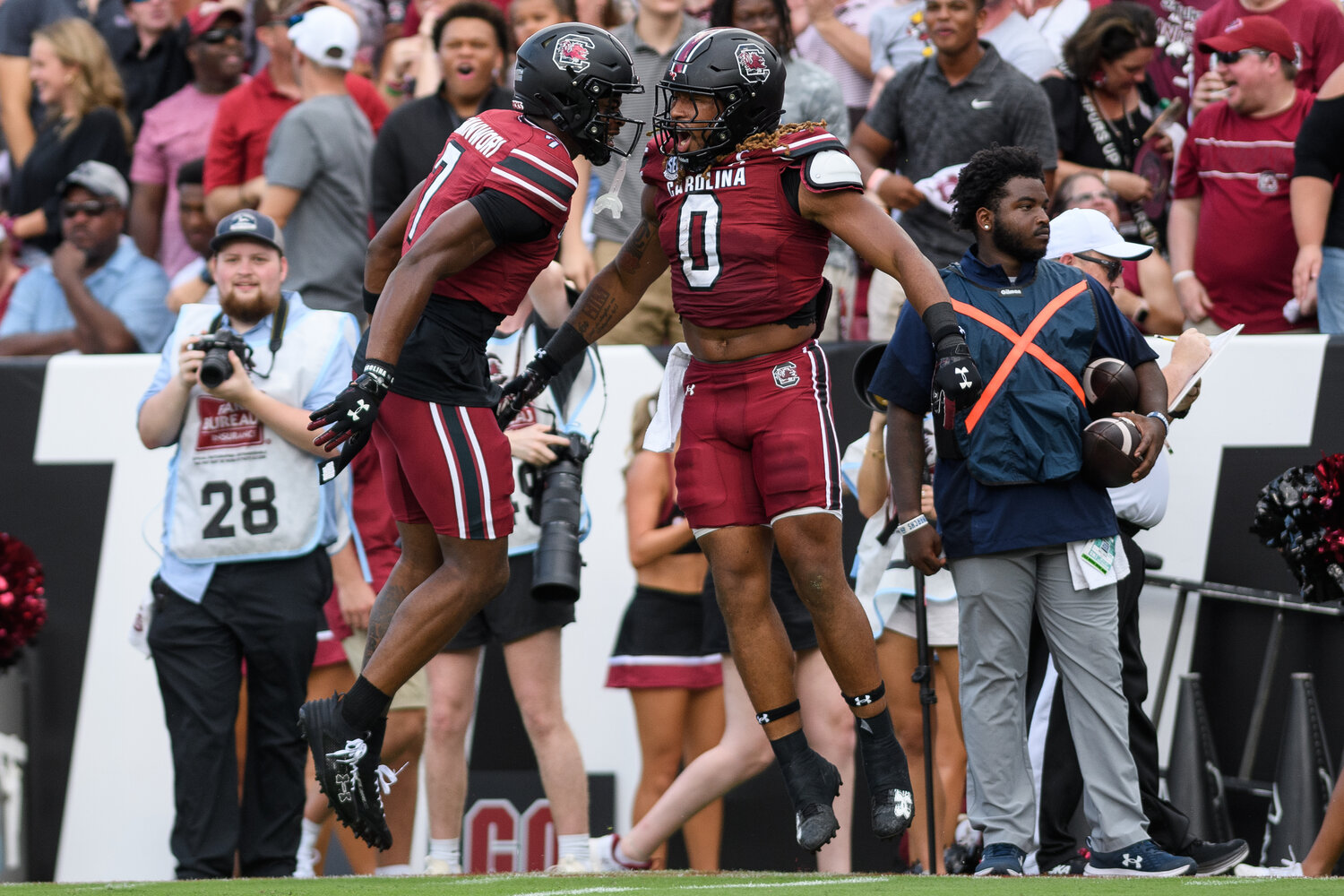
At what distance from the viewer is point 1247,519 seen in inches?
289

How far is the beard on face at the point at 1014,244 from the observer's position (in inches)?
231

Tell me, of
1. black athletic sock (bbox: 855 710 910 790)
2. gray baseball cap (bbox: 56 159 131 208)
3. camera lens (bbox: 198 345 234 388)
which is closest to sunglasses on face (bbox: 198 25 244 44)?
gray baseball cap (bbox: 56 159 131 208)

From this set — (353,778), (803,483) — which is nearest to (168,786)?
(353,778)

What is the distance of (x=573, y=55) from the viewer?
5.37 m

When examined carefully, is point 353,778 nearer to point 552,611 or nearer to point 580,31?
point 552,611

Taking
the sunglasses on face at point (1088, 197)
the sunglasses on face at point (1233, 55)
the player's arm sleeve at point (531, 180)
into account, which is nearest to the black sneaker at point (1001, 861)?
the player's arm sleeve at point (531, 180)

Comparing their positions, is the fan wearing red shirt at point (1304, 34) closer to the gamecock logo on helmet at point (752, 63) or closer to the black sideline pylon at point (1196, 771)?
the black sideline pylon at point (1196, 771)

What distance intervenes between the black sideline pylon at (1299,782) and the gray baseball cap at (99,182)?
6.17 m

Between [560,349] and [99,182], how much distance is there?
432cm

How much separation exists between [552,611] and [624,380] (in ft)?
4.66

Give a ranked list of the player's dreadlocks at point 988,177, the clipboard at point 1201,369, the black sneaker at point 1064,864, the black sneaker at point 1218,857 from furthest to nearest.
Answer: the black sneaker at point 1064,864
the clipboard at point 1201,369
the black sneaker at point 1218,857
the player's dreadlocks at point 988,177

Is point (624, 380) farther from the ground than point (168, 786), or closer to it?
farther from the ground

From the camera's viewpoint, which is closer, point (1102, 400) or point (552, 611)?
point (1102, 400)

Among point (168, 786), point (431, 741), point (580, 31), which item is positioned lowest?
point (168, 786)
